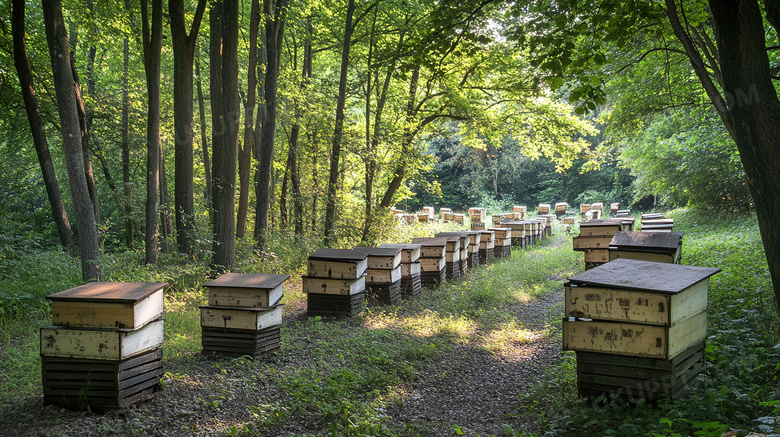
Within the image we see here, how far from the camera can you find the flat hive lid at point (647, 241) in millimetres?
6301

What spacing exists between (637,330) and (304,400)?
9.86 feet

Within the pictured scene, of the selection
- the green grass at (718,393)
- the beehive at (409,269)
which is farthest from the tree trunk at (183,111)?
the green grass at (718,393)

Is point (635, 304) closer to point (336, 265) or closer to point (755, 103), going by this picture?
point (755, 103)

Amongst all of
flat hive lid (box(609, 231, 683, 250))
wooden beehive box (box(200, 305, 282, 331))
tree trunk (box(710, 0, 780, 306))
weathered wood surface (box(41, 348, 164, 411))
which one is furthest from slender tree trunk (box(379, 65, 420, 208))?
weathered wood surface (box(41, 348, 164, 411))

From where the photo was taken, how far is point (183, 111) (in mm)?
9031

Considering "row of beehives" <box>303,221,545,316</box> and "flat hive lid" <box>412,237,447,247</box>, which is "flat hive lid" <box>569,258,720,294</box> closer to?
"row of beehives" <box>303,221,545,316</box>

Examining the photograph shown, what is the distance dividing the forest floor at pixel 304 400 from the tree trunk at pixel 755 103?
261cm

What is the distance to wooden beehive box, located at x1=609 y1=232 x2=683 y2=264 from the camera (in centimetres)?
618

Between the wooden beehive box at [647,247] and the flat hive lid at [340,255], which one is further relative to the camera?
the flat hive lid at [340,255]

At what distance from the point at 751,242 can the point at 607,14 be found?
8.84 m

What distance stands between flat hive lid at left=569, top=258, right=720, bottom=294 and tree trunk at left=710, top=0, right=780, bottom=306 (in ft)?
1.97

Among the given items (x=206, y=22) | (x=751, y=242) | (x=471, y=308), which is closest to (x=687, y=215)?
(x=751, y=242)

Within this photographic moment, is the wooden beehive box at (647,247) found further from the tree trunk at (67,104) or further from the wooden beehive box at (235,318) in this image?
the tree trunk at (67,104)

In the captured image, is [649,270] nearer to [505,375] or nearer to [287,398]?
[505,375]
